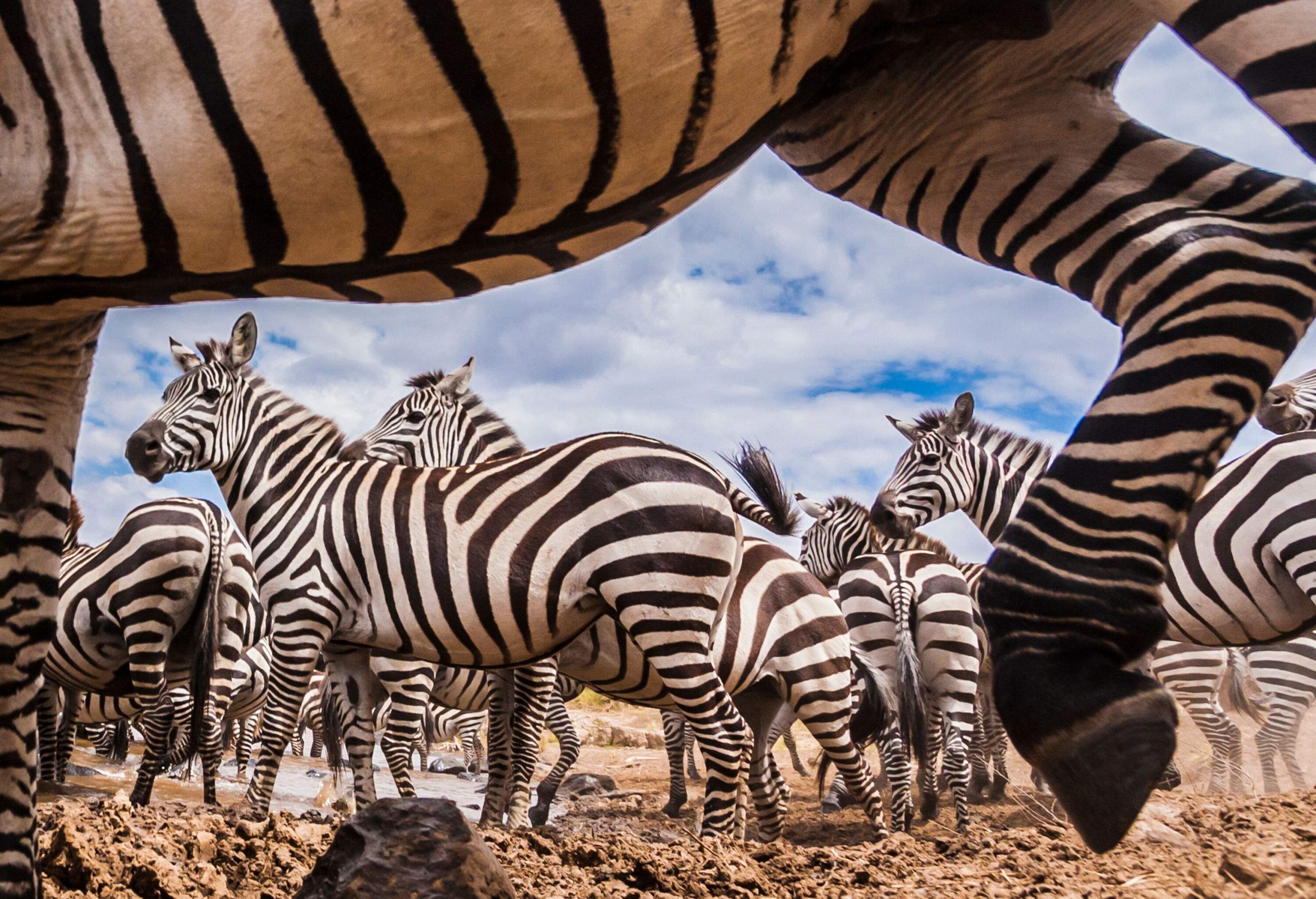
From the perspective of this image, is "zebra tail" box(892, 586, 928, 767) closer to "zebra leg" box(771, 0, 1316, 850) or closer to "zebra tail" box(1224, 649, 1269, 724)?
"zebra tail" box(1224, 649, 1269, 724)

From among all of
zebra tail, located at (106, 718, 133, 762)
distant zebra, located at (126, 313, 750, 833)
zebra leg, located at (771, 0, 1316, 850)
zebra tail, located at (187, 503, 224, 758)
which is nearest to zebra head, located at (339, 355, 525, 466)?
zebra tail, located at (187, 503, 224, 758)

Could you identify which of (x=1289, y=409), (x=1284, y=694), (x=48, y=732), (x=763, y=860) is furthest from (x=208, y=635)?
(x=1289, y=409)

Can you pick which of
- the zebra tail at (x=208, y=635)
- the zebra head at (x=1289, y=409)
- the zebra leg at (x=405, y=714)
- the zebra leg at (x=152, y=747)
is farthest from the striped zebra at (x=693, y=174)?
the zebra head at (x=1289, y=409)

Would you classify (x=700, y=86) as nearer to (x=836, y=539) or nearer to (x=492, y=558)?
(x=492, y=558)

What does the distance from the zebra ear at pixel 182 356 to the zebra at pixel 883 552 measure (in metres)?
6.93

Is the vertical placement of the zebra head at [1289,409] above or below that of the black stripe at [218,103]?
above

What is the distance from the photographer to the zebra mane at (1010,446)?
927cm

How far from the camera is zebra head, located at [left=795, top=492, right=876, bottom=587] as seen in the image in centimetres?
1195

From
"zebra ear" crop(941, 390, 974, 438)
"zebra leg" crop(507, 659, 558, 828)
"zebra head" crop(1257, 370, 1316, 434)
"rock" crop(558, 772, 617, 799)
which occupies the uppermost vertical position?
"zebra head" crop(1257, 370, 1316, 434)

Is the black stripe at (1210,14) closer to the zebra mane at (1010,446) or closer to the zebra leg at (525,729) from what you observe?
the zebra leg at (525,729)

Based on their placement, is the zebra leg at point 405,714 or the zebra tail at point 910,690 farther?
the zebra tail at point 910,690

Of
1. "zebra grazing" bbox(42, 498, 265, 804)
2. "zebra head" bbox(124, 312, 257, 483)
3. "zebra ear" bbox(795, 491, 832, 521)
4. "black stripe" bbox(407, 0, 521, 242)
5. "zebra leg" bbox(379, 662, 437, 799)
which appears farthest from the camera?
"zebra ear" bbox(795, 491, 832, 521)

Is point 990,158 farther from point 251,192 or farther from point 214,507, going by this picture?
point 214,507

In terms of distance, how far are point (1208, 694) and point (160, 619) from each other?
9.81 metres
